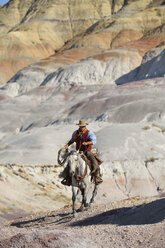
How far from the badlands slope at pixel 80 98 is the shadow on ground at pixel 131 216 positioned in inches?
356

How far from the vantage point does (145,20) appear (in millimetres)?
119062

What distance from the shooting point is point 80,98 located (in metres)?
72.4

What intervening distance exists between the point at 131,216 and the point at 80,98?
202 feet

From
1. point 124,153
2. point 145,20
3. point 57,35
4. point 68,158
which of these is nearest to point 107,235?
point 68,158

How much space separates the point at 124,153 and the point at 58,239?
2596 centimetres

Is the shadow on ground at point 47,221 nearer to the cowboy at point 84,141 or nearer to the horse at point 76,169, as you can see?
the horse at point 76,169

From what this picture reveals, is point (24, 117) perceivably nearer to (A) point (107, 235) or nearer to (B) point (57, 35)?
(A) point (107, 235)

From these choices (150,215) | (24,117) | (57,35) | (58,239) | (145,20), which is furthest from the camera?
(57,35)

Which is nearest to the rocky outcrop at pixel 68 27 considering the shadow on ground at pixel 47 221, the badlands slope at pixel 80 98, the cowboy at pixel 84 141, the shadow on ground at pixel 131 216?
the badlands slope at pixel 80 98

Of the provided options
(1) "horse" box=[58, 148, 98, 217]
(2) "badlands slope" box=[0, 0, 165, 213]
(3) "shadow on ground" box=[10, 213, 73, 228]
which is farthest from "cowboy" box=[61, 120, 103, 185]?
(2) "badlands slope" box=[0, 0, 165, 213]

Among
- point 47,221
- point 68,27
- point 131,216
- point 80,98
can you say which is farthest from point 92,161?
point 68,27

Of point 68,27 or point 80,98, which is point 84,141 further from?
point 68,27

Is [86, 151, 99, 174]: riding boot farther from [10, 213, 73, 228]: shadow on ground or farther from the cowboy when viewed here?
[10, 213, 73, 228]: shadow on ground

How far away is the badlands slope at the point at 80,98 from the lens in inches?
1160
